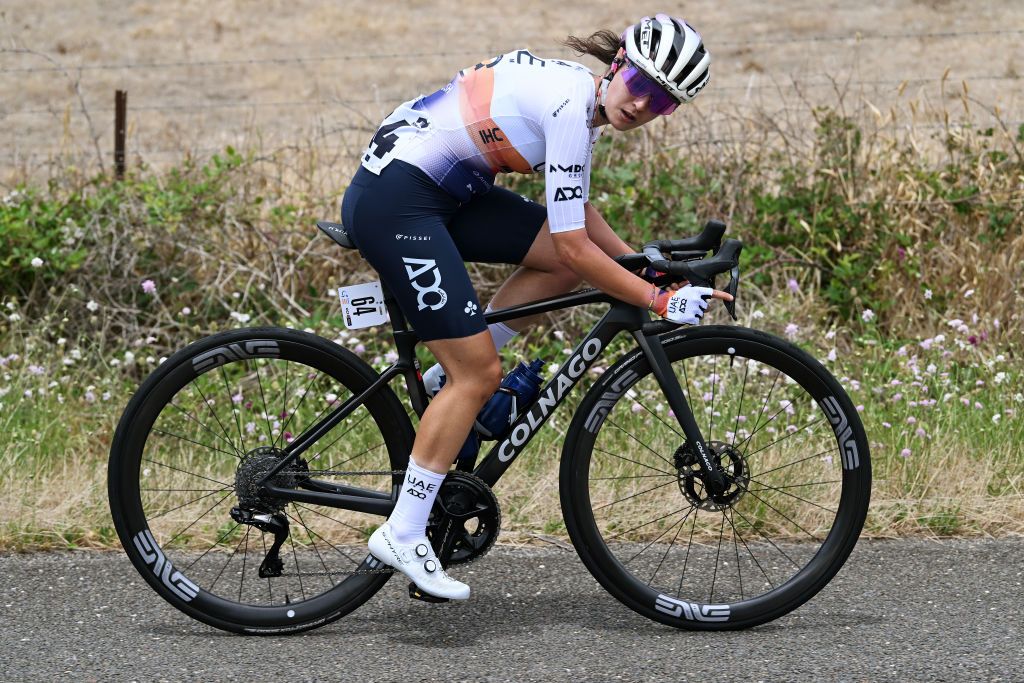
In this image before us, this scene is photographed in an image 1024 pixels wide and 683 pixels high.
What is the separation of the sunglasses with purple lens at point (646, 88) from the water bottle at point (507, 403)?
0.95 metres

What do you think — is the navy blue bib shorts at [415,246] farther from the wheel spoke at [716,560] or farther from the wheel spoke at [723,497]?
the wheel spoke at [716,560]

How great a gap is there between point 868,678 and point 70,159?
6.00 m

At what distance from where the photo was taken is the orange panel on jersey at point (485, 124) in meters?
3.97

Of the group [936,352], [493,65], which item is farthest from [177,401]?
[936,352]

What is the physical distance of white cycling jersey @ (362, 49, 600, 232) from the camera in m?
3.84

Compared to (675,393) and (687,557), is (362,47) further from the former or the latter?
(675,393)

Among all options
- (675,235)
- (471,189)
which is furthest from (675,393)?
(675,235)

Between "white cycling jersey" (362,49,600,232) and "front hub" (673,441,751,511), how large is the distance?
0.86 metres

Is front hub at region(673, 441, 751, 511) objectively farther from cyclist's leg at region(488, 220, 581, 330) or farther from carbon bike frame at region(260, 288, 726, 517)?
cyclist's leg at region(488, 220, 581, 330)

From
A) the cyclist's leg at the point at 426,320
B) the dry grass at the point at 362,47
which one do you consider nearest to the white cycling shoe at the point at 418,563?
the cyclist's leg at the point at 426,320

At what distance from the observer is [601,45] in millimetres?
4066

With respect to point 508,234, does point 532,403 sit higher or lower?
lower

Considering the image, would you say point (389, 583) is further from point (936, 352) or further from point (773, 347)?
point (936, 352)

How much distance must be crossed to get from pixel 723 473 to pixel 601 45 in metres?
1.38
